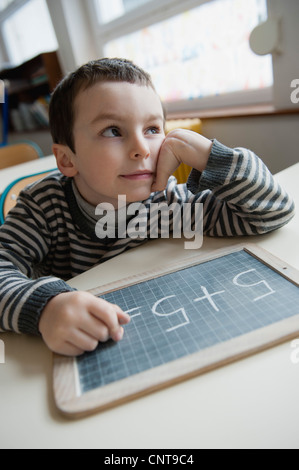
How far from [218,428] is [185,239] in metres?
0.43

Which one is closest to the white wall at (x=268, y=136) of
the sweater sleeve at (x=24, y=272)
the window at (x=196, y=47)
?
the window at (x=196, y=47)

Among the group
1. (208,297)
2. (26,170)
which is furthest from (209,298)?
(26,170)

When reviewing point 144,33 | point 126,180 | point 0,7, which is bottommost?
point 126,180

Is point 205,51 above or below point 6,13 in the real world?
below

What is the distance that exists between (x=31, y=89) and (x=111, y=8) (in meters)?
1.56

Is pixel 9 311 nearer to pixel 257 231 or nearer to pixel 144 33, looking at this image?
pixel 257 231

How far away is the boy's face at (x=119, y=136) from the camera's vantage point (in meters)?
0.65

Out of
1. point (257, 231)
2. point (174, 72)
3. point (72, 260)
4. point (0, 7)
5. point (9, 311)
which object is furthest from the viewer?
point (0, 7)

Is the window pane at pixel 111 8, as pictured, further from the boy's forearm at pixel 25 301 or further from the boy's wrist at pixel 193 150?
the boy's forearm at pixel 25 301

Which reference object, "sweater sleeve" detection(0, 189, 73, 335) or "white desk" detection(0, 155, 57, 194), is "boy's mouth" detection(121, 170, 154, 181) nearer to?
"sweater sleeve" detection(0, 189, 73, 335)

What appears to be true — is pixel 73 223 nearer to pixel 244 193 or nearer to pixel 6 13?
pixel 244 193

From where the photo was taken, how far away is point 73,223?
79 cm

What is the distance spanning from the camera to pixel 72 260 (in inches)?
31.2

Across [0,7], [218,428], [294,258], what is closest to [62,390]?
[218,428]
